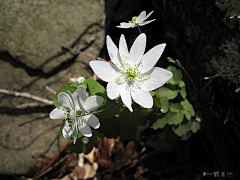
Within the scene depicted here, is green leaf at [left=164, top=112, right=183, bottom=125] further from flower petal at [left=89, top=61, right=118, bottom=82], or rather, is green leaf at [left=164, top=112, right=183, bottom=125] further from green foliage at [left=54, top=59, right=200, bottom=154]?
flower petal at [left=89, top=61, right=118, bottom=82]

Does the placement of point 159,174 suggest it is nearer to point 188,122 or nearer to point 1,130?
point 188,122

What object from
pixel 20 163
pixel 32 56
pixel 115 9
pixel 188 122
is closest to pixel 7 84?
pixel 32 56

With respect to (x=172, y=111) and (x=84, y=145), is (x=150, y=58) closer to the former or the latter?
(x=172, y=111)

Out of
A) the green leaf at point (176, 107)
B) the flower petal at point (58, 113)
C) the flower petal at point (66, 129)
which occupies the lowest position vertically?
the green leaf at point (176, 107)

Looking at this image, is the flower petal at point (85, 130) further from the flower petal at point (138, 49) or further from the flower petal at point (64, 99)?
the flower petal at point (138, 49)

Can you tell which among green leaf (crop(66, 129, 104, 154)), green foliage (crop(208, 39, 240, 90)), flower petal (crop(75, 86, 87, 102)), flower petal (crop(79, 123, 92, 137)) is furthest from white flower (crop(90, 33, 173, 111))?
green foliage (crop(208, 39, 240, 90))

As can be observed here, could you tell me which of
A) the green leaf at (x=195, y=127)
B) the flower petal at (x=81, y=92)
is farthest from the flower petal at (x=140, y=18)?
the green leaf at (x=195, y=127)
